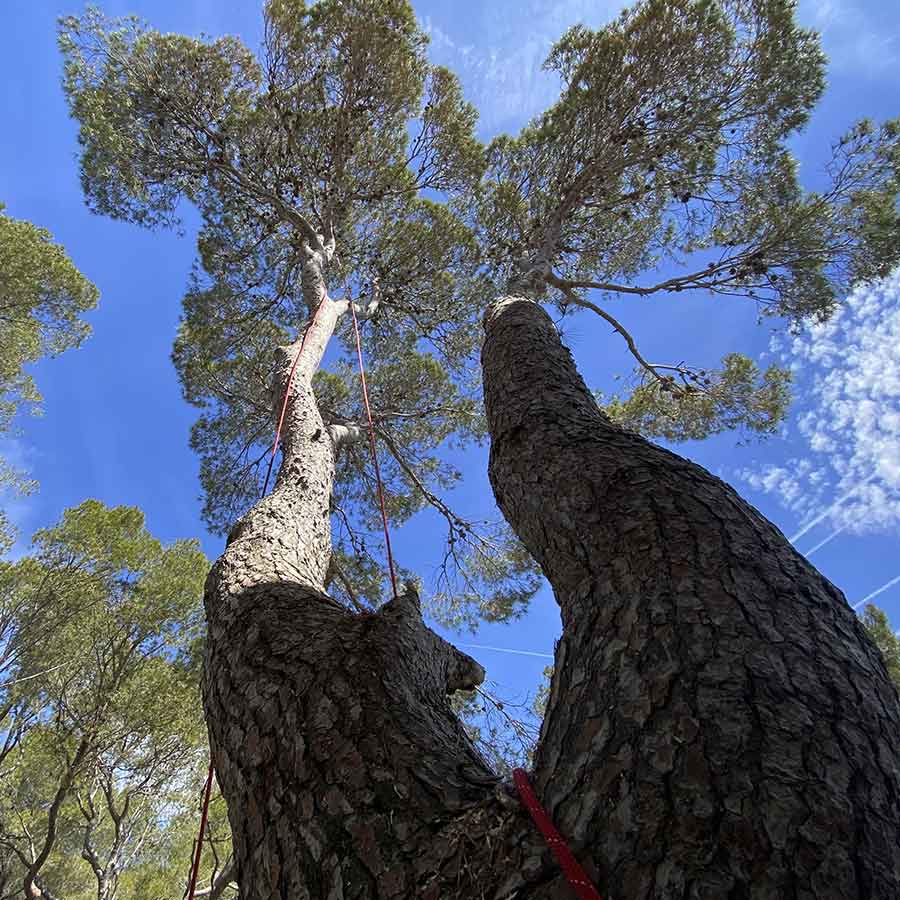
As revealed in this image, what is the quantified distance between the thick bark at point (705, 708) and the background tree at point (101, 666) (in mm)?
6057

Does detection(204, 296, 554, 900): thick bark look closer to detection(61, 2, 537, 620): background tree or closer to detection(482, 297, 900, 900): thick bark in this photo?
detection(482, 297, 900, 900): thick bark

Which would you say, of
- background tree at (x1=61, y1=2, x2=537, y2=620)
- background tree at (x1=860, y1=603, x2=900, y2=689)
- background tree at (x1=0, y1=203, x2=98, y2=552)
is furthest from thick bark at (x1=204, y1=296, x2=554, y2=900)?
background tree at (x1=860, y1=603, x2=900, y2=689)

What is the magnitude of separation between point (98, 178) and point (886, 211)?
6.75m

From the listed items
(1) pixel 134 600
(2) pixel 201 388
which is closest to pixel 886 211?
(2) pixel 201 388

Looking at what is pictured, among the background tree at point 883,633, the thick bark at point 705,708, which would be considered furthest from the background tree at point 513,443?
the background tree at point 883,633

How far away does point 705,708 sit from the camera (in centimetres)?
75

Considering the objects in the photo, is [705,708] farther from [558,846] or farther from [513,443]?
[513,443]

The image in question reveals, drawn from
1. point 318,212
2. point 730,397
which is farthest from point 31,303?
point 730,397

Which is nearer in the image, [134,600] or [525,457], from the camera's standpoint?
[525,457]

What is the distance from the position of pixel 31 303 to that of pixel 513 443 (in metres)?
9.17

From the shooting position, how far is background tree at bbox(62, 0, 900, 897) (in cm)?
71

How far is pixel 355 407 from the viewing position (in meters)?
6.30

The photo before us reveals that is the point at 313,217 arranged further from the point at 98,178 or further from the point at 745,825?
the point at 745,825

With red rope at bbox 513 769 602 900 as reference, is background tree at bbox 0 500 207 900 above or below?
above
